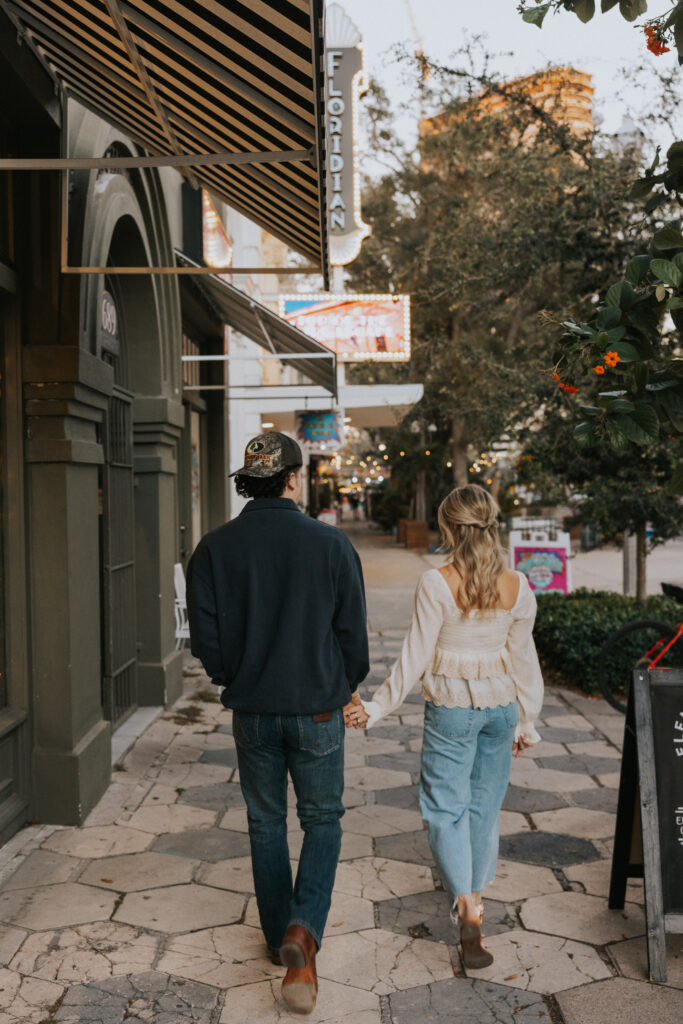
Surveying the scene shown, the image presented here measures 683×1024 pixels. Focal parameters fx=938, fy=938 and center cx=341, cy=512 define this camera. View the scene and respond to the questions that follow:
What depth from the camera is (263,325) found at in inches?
364

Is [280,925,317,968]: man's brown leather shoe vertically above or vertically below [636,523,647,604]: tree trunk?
below

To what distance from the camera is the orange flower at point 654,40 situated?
2.88 meters

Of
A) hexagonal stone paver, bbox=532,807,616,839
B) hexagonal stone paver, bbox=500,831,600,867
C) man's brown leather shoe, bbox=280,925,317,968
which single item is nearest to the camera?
man's brown leather shoe, bbox=280,925,317,968

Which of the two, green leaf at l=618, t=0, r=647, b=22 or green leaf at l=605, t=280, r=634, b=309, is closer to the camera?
green leaf at l=618, t=0, r=647, b=22

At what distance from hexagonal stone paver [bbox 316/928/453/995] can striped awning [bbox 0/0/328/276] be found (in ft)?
9.83

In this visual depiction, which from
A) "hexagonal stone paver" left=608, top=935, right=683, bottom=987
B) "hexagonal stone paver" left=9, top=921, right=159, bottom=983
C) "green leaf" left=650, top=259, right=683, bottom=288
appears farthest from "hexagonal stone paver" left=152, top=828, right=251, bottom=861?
"green leaf" left=650, top=259, right=683, bottom=288

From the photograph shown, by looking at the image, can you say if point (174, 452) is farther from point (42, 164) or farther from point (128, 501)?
point (42, 164)

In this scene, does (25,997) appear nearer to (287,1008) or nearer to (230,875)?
(287,1008)

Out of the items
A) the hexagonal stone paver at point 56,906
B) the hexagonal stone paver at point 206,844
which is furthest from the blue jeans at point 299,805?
the hexagonal stone paver at point 206,844

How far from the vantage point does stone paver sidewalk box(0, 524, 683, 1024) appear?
126 inches

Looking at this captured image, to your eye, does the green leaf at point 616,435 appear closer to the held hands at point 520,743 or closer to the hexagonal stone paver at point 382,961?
the held hands at point 520,743

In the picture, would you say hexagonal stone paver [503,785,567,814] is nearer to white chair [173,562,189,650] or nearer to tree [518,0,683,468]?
tree [518,0,683,468]

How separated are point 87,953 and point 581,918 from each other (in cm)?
198

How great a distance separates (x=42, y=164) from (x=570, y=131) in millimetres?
6517
